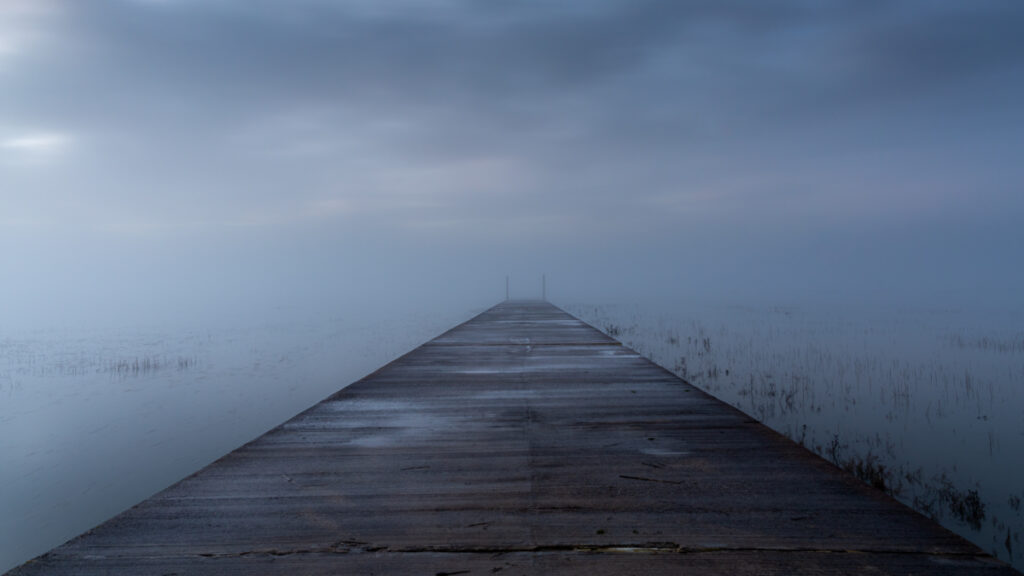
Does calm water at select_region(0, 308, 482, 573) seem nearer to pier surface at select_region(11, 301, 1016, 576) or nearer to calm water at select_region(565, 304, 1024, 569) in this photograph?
pier surface at select_region(11, 301, 1016, 576)

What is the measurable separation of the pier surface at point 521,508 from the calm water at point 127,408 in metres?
4.12

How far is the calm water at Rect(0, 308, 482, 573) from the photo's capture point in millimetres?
7055

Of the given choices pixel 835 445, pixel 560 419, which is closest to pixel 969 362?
pixel 835 445

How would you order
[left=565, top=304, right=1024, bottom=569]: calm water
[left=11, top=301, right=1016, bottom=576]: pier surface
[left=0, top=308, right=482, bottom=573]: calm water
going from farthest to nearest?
[left=0, top=308, right=482, bottom=573]: calm water → [left=565, top=304, right=1024, bottom=569]: calm water → [left=11, top=301, right=1016, bottom=576]: pier surface

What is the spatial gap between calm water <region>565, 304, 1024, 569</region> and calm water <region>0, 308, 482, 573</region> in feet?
28.5

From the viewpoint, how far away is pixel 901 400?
10016 mm

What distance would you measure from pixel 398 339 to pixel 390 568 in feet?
69.6

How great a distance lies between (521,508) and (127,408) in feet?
38.8

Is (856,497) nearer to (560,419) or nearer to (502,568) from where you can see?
(502,568)

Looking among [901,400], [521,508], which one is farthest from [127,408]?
[901,400]

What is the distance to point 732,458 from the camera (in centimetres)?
383

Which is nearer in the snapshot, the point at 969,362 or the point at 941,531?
the point at 941,531

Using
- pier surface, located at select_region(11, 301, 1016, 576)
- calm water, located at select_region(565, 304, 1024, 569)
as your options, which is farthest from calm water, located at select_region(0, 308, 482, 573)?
calm water, located at select_region(565, 304, 1024, 569)

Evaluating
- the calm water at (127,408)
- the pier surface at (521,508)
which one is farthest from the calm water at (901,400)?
the calm water at (127,408)
